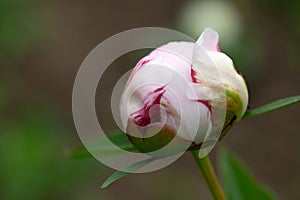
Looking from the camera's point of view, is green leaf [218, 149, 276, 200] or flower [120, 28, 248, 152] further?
green leaf [218, 149, 276, 200]

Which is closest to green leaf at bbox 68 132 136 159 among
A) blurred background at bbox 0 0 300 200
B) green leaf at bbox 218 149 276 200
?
green leaf at bbox 218 149 276 200

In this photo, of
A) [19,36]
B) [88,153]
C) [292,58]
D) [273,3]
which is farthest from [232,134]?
[88,153]

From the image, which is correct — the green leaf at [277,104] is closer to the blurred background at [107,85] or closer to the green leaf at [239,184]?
the green leaf at [239,184]

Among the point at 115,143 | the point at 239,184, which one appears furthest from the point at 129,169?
the point at 239,184

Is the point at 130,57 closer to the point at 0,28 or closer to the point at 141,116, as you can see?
the point at 0,28

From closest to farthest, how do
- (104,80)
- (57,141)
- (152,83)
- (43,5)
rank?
(152,83), (57,141), (104,80), (43,5)

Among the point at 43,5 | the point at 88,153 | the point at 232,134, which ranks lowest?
the point at 232,134

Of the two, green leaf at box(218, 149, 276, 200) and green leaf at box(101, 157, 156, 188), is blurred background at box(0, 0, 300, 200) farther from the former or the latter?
green leaf at box(101, 157, 156, 188)
